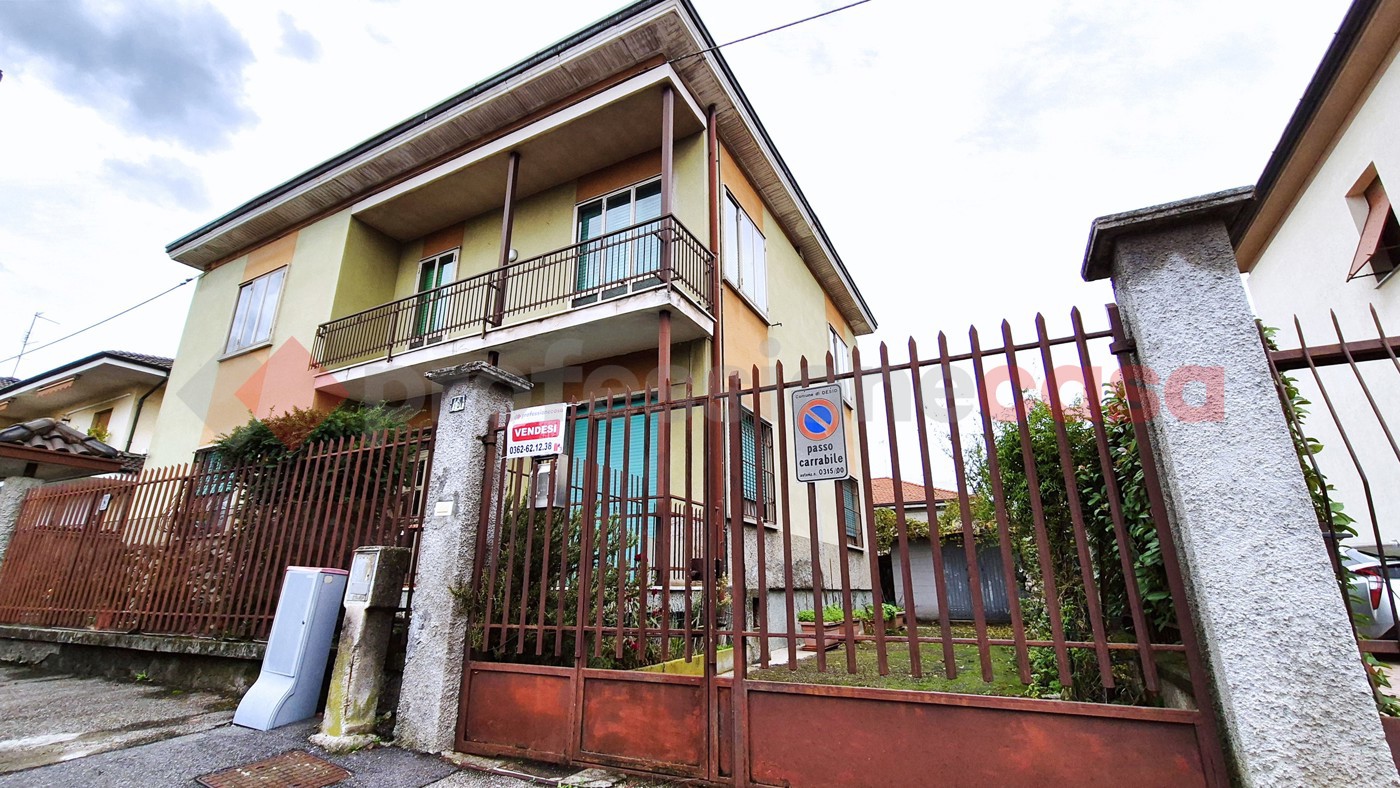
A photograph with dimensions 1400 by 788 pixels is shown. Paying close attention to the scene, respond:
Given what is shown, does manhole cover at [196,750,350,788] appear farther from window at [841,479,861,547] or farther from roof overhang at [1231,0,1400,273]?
window at [841,479,861,547]

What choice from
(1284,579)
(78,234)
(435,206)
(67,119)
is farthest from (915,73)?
(78,234)

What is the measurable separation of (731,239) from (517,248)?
395 centimetres

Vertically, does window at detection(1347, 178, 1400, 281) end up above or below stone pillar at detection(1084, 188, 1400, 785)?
above

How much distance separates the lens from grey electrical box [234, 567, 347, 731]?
4.00 meters

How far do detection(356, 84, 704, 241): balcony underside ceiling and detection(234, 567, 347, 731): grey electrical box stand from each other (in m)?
7.31

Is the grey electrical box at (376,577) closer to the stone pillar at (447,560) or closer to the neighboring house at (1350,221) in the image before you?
the stone pillar at (447,560)

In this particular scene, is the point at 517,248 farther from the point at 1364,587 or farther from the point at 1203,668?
Answer: the point at 1364,587

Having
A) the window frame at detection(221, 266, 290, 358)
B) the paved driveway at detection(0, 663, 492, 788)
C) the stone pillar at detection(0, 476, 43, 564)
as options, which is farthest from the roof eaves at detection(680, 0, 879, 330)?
the stone pillar at detection(0, 476, 43, 564)

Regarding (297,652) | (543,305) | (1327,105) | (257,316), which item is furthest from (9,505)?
(1327,105)

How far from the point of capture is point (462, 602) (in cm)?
371

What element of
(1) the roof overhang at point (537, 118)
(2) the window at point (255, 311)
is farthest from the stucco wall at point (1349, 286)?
(2) the window at point (255, 311)

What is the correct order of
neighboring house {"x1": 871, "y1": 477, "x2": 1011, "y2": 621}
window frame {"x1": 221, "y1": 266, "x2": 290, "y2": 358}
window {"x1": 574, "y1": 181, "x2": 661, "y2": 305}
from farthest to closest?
1. neighboring house {"x1": 871, "y1": 477, "x2": 1011, "y2": 621}
2. window frame {"x1": 221, "y1": 266, "x2": 290, "y2": 358}
3. window {"x1": 574, "y1": 181, "x2": 661, "y2": 305}

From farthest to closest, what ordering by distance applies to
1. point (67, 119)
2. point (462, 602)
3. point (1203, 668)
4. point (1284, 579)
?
point (67, 119) < point (462, 602) < point (1203, 668) < point (1284, 579)

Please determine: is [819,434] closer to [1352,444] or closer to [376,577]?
[376,577]
